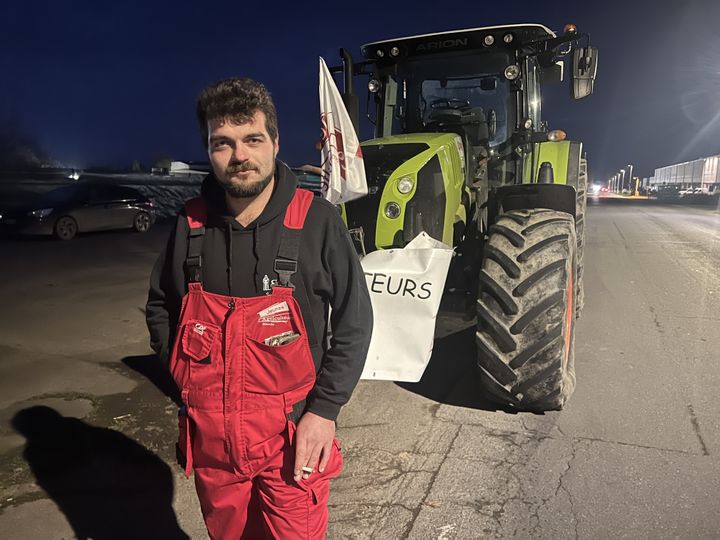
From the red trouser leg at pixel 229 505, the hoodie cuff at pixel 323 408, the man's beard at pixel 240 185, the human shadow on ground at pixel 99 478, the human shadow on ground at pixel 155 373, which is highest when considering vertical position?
the man's beard at pixel 240 185

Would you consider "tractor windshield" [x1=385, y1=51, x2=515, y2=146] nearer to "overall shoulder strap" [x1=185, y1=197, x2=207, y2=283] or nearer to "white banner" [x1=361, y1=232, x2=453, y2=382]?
"white banner" [x1=361, y1=232, x2=453, y2=382]

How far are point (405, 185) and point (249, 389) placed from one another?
250cm

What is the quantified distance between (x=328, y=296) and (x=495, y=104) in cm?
384

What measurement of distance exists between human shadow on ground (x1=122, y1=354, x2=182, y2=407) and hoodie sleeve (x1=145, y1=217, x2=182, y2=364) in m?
2.21

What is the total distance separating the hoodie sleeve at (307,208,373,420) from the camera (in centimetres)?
175

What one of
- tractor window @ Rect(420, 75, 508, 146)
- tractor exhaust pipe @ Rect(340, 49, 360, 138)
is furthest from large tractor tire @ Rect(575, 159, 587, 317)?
tractor exhaust pipe @ Rect(340, 49, 360, 138)

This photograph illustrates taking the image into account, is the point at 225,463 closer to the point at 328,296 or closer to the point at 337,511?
the point at 328,296

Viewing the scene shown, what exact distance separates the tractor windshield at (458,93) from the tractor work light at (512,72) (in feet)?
0.67

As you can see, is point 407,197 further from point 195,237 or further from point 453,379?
point 195,237

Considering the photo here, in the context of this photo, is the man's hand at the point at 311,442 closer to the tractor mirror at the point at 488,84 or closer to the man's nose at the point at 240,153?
the man's nose at the point at 240,153

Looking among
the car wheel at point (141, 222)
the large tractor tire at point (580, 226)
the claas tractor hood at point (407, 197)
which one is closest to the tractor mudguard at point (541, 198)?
the claas tractor hood at point (407, 197)

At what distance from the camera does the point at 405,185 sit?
3.93 m

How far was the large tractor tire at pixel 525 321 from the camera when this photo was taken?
3.30 meters

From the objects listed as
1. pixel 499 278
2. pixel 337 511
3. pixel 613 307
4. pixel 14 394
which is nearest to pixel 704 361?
pixel 613 307
